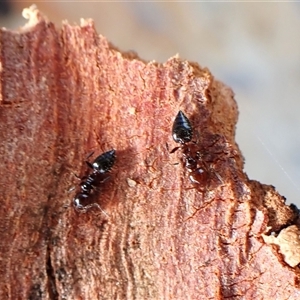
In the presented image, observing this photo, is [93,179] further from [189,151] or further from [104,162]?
[189,151]

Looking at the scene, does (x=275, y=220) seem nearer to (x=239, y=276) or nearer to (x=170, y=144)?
(x=239, y=276)

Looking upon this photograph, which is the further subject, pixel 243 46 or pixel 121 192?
pixel 243 46

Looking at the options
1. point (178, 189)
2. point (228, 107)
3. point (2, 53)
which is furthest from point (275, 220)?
point (2, 53)

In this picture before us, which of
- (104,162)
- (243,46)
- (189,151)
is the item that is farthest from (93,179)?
(243,46)

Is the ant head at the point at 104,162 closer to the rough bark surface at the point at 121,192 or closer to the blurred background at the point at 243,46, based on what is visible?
the rough bark surface at the point at 121,192

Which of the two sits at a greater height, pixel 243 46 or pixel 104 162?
pixel 243 46

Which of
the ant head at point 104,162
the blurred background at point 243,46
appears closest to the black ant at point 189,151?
the ant head at point 104,162
